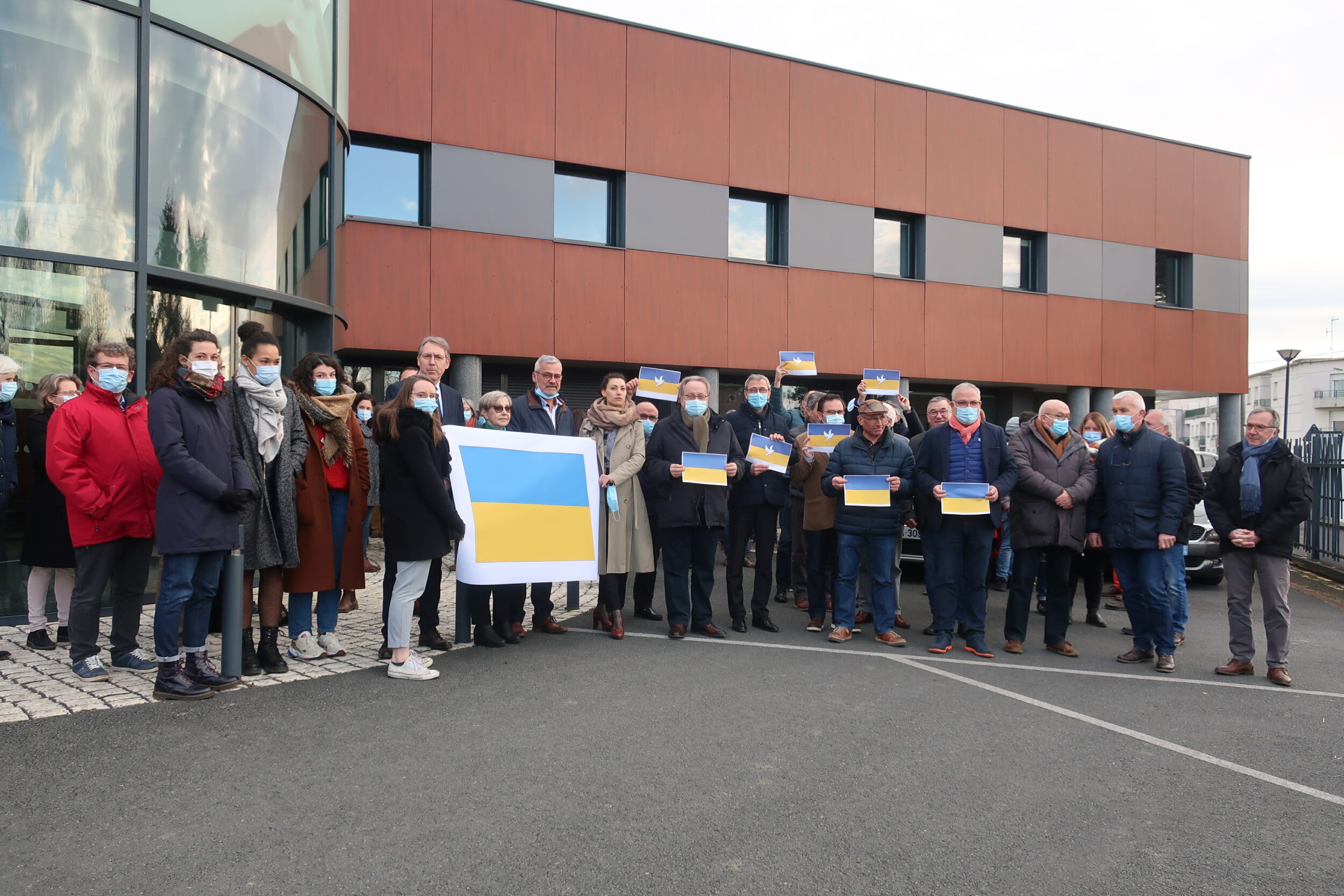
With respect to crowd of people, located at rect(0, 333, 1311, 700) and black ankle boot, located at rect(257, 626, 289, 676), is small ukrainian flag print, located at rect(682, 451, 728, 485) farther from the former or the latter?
black ankle boot, located at rect(257, 626, 289, 676)

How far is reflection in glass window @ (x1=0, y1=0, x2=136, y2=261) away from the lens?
7.32 metres

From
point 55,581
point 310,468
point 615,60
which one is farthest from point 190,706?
point 615,60

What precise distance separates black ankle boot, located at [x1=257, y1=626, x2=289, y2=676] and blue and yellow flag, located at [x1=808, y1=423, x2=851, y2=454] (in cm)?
458

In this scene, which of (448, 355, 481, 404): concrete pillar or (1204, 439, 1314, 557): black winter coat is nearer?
(1204, 439, 1314, 557): black winter coat

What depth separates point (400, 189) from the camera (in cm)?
1475

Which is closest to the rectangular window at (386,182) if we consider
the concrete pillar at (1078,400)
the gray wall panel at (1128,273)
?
the concrete pillar at (1078,400)

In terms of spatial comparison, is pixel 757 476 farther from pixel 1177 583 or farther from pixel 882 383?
pixel 1177 583

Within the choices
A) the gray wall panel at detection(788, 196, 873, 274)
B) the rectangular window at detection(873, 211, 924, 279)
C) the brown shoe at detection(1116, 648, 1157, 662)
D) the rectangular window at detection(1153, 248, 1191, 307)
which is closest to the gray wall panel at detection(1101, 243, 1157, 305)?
the rectangular window at detection(1153, 248, 1191, 307)

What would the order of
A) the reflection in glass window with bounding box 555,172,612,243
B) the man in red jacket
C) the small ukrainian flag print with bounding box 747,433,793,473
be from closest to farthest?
1. the man in red jacket
2. the small ukrainian flag print with bounding box 747,433,793,473
3. the reflection in glass window with bounding box 555,172,612,243

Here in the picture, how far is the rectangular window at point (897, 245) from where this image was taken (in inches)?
750

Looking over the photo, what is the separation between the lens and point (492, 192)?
49.5 ft

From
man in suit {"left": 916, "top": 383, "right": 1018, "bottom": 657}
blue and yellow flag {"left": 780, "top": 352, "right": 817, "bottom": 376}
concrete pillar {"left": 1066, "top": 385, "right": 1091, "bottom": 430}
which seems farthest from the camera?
concrete pillar {"left": 1066, "top": 385, "right": 1091, "bottom": 430}

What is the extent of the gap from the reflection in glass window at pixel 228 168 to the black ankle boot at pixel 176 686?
426 cm

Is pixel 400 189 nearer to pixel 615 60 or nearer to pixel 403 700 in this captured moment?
pixel 615 60
